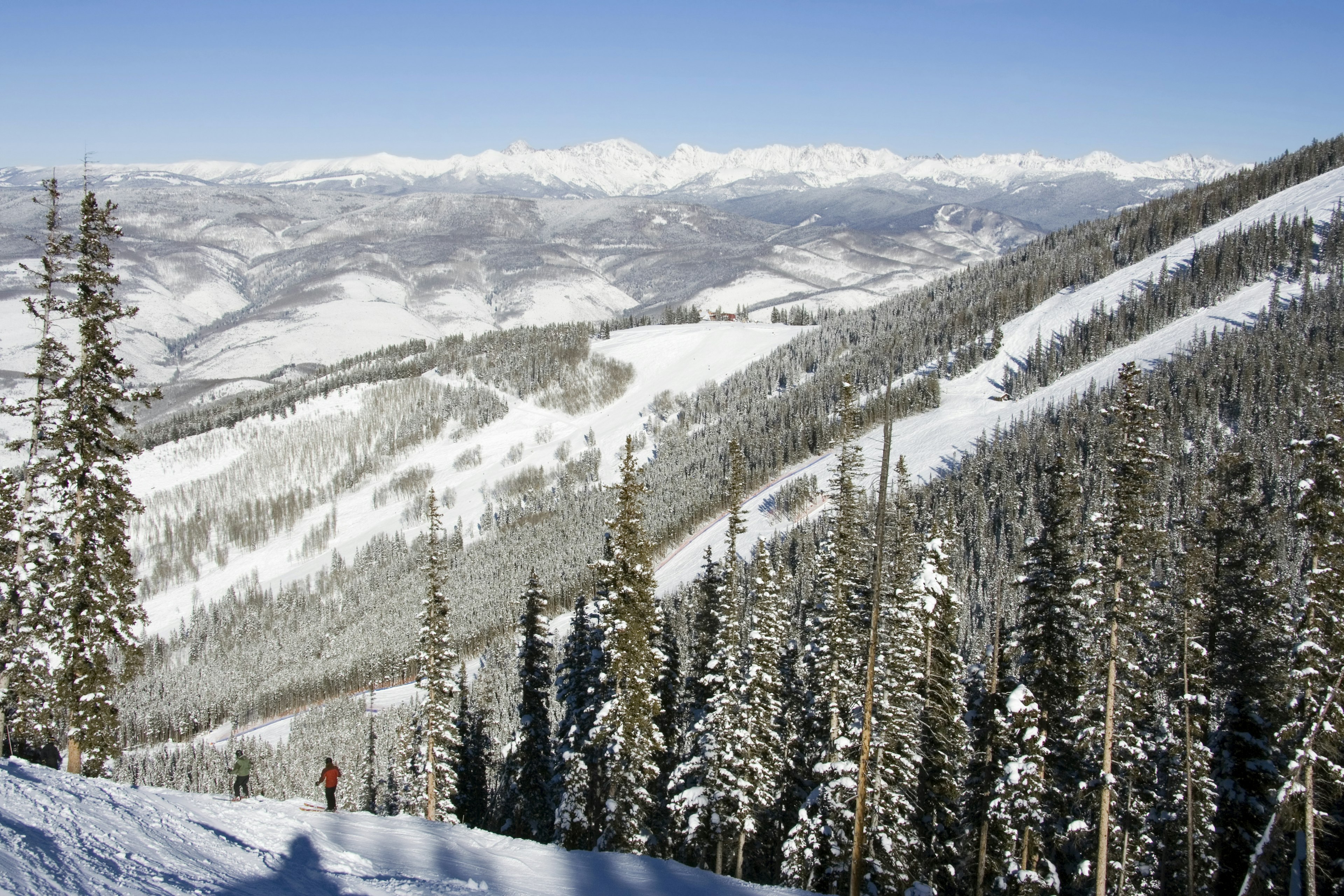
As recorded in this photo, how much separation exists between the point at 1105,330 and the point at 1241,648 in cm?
19051

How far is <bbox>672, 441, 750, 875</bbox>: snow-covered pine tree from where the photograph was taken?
103 feet

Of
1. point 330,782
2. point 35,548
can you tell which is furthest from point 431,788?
point 35,548

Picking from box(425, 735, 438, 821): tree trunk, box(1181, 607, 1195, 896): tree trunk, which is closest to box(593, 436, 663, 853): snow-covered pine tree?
box(425, 735, 438, 821): tree trunk

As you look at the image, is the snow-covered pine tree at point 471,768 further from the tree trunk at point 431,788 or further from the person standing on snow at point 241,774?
the person standing on snow at point 241,774

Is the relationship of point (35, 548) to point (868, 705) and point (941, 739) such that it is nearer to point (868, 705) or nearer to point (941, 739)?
point (868, 705)

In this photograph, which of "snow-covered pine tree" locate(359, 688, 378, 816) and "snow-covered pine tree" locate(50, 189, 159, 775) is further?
"snow-covered pine tree" locate(359, 688, 378, 816)

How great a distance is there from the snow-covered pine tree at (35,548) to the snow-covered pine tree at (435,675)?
40.7 ft

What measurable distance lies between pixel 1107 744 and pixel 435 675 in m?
25.0

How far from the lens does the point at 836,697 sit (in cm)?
3091

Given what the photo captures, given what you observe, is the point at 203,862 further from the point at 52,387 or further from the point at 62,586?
the point at 52,387

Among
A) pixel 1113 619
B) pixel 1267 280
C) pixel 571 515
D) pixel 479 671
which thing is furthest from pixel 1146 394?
pixel 1113 619

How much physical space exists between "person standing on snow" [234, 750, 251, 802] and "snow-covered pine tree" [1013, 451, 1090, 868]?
24.2 m

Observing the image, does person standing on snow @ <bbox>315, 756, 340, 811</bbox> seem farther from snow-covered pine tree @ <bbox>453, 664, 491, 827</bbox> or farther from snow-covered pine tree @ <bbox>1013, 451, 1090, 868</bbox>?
snow-covered pine tree @ <bbox>1013, 451, 1090, 868</bbox>

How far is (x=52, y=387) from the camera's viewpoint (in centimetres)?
2509
